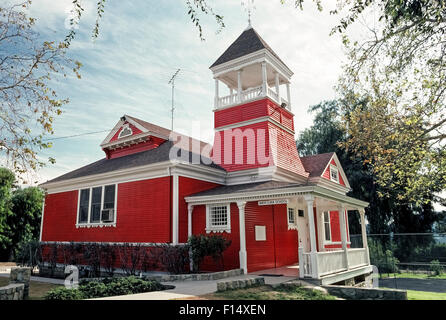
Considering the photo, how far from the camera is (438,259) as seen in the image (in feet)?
58.1

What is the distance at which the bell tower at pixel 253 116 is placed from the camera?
648 inches

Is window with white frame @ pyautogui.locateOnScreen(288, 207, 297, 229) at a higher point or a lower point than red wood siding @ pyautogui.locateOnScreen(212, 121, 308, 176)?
lower

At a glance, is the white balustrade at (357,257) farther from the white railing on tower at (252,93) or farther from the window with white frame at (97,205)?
the window with white frame at (97,205)

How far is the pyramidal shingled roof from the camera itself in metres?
17.4

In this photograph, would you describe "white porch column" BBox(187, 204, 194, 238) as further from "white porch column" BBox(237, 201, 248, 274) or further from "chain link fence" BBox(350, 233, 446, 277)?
"chain link fence" BBox(350, 233, 446, 277)

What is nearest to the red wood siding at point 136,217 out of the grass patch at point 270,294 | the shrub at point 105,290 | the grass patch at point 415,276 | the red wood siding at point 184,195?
the red wood siding at point 184,195

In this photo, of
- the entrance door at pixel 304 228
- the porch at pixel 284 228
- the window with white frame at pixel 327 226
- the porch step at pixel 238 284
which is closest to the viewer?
the porch step at pixel 238 284

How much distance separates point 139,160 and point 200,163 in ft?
10.5

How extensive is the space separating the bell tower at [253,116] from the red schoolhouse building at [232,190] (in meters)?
0.06

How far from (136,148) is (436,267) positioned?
18137mm

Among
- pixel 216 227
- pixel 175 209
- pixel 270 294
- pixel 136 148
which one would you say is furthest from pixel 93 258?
pixel 270 294

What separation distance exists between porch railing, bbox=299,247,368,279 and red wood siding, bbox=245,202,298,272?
2.73 m

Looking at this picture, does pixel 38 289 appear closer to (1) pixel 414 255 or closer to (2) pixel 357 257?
(2) pixel 357 257

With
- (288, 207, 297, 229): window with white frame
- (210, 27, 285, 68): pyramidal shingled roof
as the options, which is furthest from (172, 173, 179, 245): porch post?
(210, 27, 285, 68): pyramidal shingled roof
